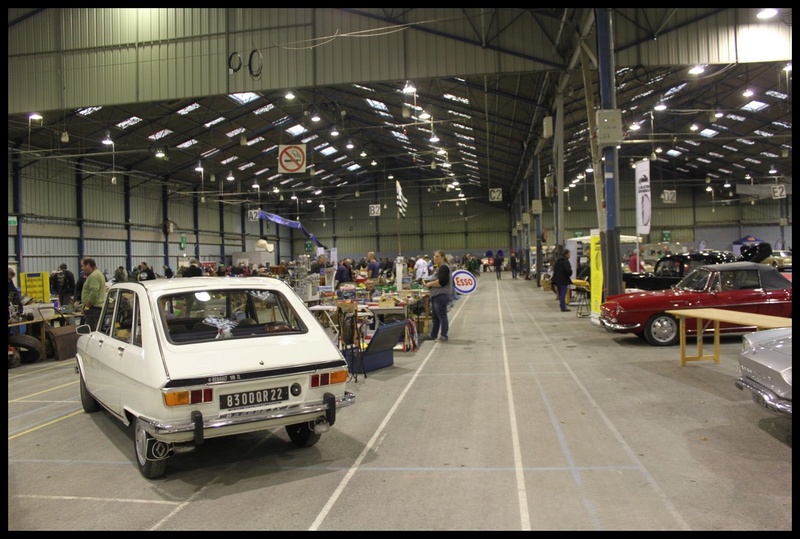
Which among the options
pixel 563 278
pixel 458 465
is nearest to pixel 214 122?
pixel 563 278

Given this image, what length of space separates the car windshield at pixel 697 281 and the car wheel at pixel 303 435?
767 centimetres

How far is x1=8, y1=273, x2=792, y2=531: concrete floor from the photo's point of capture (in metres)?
3.50

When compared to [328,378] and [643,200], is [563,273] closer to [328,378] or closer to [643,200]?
[643,200]

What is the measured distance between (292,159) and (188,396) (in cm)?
1237

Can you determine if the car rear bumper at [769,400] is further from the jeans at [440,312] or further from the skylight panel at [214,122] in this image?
the skylight panel at [214,122]

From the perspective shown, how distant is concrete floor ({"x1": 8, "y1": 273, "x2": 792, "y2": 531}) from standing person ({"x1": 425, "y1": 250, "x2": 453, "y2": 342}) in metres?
3.20

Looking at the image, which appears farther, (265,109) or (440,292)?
(265,109)

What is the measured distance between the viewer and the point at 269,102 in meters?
24.3

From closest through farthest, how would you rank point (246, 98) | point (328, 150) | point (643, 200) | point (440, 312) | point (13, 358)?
point (13, 358) < point (440, 312) < point (643, 200) < point (246, 98) < point (328, 150)

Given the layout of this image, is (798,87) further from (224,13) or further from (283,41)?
(224,13)

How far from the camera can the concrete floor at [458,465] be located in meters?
3.50

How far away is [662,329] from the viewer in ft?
31.3

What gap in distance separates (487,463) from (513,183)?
41.6 metres

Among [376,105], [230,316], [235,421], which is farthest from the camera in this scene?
[376,105]
